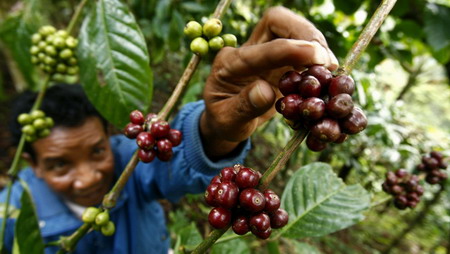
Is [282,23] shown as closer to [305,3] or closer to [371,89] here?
[305,3]

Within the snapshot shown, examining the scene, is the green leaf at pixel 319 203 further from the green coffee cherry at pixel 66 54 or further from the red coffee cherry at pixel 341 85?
the green coffee cherry at pixel 66 54

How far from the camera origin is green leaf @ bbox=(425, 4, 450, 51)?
1.25 m

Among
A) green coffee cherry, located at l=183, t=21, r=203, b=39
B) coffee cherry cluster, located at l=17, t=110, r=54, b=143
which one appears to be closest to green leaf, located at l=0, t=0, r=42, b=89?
coffee cherry cluster, located at l=17, t=110, r=54, b=143

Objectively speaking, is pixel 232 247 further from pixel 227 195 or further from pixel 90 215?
pixel 227 195

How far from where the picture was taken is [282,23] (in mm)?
740

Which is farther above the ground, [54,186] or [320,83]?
[320,83]

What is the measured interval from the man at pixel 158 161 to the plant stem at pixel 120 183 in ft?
0.81

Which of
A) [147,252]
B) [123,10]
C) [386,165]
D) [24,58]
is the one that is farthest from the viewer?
[386,165]

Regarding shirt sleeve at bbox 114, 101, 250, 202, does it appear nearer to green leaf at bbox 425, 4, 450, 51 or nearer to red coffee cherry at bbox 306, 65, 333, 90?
red coffee cherry at bbox 306, 65, 333, 90

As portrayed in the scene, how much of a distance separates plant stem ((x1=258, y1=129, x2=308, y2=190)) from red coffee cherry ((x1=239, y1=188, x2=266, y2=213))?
3 centimetres

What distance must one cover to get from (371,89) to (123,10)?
1164 millimetres

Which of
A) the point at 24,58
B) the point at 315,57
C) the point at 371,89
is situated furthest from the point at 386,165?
the point at 24,58

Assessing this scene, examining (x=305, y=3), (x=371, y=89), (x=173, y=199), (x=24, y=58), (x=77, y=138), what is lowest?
(x=173, y=199)

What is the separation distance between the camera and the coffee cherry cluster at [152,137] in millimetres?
700
